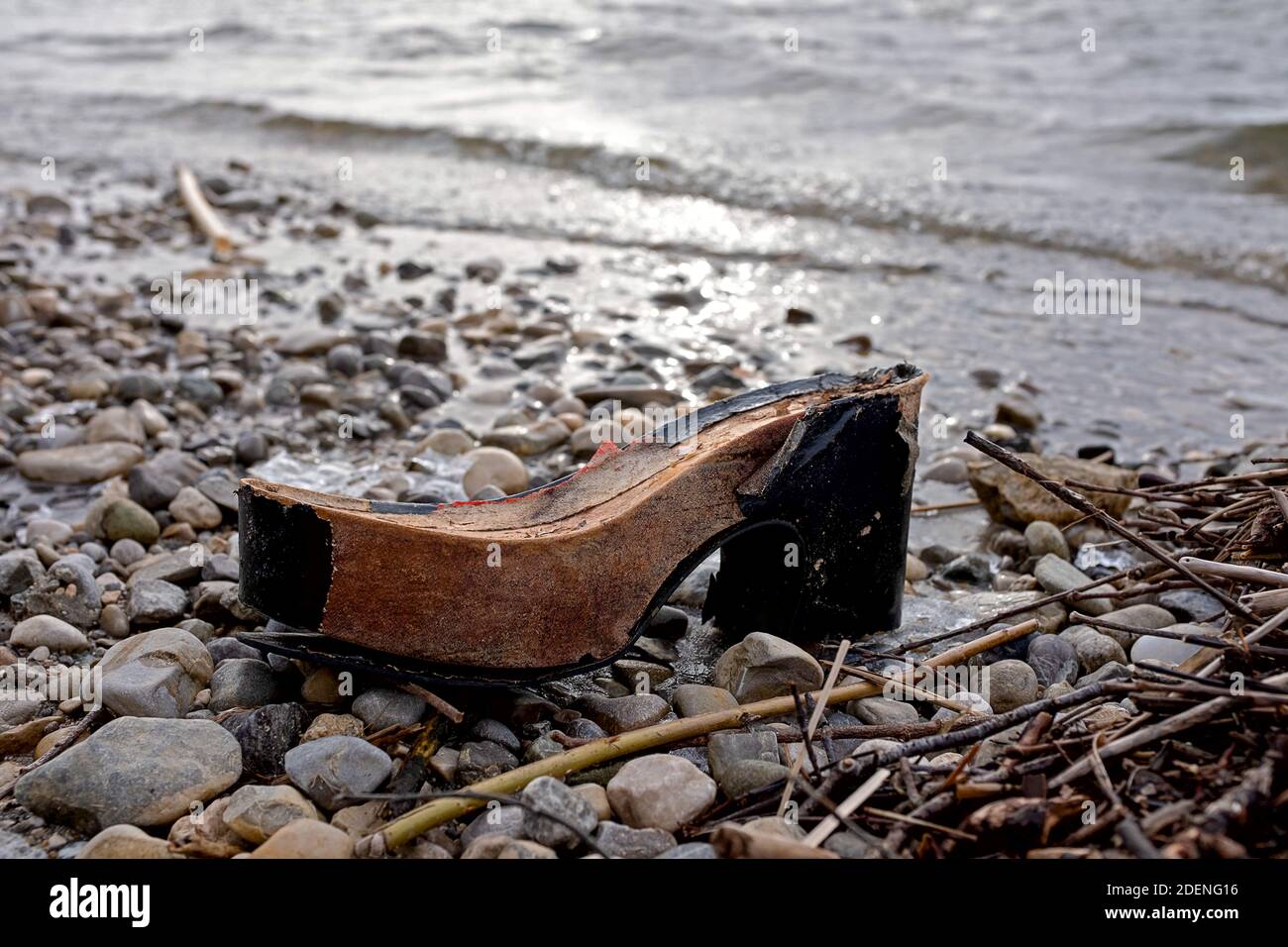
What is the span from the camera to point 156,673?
1890 millimetres

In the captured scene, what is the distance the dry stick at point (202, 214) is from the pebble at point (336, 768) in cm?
466

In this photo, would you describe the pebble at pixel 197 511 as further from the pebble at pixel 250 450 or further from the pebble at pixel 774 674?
the pebble at pixel 774 674

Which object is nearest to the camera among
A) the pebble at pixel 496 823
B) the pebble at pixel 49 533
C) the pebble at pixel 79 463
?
the pebble at pixel 496 823

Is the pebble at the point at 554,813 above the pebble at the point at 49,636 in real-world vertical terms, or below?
below

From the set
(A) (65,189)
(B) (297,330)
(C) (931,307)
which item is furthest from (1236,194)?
(A) (65,189)

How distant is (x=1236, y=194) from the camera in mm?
6484

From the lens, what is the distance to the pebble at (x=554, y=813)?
4.95 feet

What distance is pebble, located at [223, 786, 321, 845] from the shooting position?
5.07ft

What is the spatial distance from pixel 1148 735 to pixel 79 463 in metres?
2.85

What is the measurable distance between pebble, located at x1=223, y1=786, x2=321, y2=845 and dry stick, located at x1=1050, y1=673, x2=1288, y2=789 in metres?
1.05

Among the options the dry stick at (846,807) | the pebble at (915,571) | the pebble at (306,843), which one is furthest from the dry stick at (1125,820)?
the pebble at (915,571)

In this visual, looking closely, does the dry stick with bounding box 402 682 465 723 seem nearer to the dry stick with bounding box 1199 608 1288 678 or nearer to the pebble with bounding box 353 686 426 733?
the pebble with bounding box 353 686 426 733

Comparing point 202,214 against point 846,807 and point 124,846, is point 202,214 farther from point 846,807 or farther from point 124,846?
point 846,807

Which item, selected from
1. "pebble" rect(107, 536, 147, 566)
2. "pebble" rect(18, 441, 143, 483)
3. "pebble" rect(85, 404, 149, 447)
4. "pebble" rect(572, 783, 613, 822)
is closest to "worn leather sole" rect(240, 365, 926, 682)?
"pebble" rect(572, 783, 613, 822)
